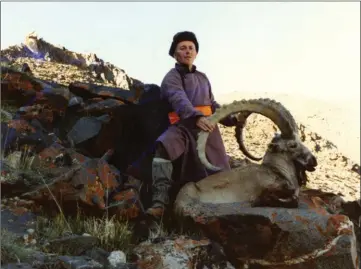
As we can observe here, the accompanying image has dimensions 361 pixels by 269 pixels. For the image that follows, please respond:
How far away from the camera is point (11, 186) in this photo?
14.8 feet

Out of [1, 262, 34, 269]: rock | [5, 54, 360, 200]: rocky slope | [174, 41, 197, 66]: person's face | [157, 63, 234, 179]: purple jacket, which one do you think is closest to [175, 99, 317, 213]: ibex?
[157, 63, 234, 179]: purple jacket

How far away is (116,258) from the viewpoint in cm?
372

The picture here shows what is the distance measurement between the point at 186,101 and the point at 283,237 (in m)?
1.86

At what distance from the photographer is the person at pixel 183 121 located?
5055mm

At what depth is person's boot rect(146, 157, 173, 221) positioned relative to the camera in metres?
4.78

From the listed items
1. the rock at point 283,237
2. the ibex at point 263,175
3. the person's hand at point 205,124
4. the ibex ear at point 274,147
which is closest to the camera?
the rock at point 283,237

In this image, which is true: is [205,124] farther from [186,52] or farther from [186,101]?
[186,52]

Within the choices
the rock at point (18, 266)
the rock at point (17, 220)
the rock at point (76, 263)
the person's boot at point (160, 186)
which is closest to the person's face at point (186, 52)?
the person's boot at point (160, 186)

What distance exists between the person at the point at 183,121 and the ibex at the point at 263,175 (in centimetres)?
20

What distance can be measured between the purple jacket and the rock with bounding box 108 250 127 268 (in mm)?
1607

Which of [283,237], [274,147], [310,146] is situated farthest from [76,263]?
[310,146]

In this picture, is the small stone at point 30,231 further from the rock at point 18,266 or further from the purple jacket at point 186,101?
the purple jacket at point 186,101

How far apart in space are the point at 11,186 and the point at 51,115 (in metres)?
2.16

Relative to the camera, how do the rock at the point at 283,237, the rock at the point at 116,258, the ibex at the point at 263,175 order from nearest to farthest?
the rock at the point at 116,258 → the rock at the point at 283,237 → the ibex at the point at 263,175
